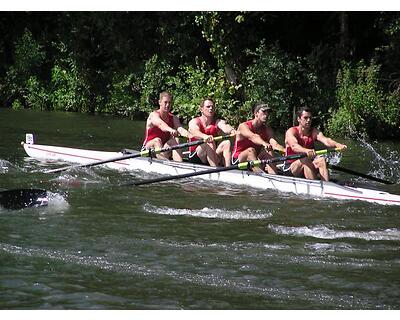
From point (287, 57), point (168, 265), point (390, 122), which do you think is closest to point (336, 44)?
point (287, 57)

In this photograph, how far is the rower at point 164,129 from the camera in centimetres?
1469

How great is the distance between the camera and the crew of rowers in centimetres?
1295

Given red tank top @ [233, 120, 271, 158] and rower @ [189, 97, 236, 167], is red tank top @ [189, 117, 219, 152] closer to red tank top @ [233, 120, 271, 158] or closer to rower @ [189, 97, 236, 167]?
rower @ [189, 97, 236, 167]

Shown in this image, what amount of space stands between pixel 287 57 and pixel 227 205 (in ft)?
38.1

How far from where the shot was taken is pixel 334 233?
10266mm

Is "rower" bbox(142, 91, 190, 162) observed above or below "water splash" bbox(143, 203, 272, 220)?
above

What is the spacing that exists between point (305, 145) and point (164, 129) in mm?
2874

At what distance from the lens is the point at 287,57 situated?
2294cm

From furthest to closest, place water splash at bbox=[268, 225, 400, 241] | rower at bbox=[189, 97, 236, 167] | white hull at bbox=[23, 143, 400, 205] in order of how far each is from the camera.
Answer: rower at bbox=[189, 97, 236, 167], white hull at bbox=[23, 143, 400, 205], water splash at bbox=[268, 225, 400, 241]

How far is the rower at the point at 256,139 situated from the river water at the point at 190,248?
24.4 inches

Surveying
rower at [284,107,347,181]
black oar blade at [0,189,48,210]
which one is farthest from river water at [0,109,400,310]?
rower at [284,107,347,181]

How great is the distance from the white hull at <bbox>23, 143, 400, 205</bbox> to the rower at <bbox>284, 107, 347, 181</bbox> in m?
0.27

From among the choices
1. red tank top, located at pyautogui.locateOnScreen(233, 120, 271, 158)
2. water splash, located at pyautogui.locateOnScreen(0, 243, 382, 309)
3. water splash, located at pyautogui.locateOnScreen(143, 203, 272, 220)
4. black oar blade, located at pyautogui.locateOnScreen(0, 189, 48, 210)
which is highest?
red tank top, located at pyautogui.locateOnScreen(233, 120, 271, 158)

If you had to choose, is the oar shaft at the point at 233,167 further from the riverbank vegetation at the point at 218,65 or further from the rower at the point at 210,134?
the riverbank vegetation at the point at 218,65
